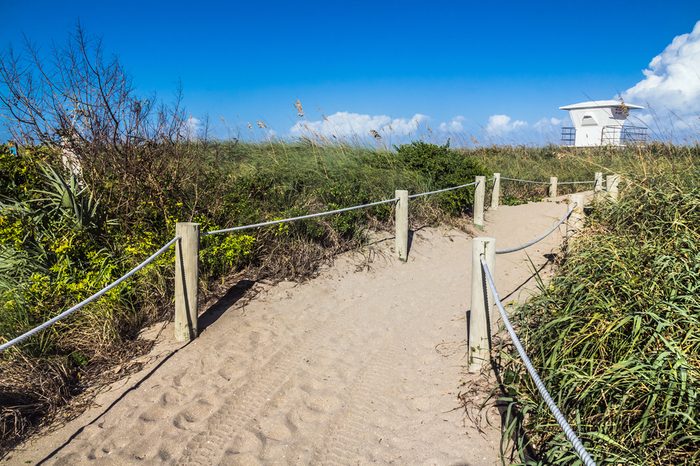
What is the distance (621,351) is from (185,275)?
3378mm

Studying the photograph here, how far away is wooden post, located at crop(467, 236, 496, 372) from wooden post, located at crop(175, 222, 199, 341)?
237 centimetres

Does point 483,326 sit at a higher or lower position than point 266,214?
lower

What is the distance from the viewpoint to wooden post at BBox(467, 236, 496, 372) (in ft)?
12.8

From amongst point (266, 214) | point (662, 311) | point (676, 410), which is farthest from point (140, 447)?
point (266, 214)

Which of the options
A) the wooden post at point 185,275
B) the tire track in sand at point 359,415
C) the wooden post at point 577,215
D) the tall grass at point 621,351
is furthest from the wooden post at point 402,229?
the wooden post at point 185,275

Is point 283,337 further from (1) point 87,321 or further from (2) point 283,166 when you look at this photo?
(2) point 283,166

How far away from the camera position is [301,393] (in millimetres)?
3951

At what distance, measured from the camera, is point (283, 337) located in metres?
4.87

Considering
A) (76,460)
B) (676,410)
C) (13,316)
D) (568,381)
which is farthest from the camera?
(13,316)

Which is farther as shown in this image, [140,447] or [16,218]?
[16,218]

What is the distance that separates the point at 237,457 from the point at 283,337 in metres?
1.73

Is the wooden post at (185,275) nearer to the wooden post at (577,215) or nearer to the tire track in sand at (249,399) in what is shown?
the tire track in sand at (249,399)

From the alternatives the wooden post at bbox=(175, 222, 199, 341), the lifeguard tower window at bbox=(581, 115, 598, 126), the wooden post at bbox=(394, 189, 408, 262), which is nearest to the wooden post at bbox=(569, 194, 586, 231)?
the wooden post at bbox=(394, 189, 408, 262)

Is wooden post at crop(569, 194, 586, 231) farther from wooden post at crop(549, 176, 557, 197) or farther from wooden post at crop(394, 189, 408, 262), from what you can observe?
wooden post at crop(549, 176, 557, 197)
